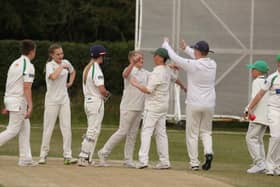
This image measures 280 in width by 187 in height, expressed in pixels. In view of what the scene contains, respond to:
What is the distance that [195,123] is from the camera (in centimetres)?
1506

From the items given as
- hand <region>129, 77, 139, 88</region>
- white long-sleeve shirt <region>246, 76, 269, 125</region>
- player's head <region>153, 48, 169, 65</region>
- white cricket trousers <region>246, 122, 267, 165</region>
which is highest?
player's head <region>153, 48, 169, 65</region>

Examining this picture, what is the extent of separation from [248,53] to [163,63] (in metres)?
12.8

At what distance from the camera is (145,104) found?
50.6ft

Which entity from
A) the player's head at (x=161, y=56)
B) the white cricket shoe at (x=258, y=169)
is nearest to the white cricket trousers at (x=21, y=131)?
the player's head at (x=161, y=56)

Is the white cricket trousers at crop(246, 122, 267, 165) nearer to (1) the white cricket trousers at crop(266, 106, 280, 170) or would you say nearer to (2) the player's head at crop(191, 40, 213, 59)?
(1) the white cricket trousers at crop(266, 106, 280, 170)

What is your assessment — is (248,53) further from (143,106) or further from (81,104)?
(143,106)

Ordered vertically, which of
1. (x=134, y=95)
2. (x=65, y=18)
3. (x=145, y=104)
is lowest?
(x=145, y=104)

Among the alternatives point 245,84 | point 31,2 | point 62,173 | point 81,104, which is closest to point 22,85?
point 62,173

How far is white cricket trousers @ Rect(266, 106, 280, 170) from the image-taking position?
14.7m

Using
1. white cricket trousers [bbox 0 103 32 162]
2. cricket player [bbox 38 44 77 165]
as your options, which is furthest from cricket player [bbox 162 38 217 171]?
white cricket trousers [bbox 0 103 32 162]

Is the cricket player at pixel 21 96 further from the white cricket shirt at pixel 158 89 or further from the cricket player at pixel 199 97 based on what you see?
the cricket player at pixel 199 97

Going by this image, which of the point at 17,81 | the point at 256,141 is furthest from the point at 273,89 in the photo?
the point at 17,81

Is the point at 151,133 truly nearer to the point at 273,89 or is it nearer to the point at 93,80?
the point at 93,80

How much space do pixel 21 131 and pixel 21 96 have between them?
0.61 meters
